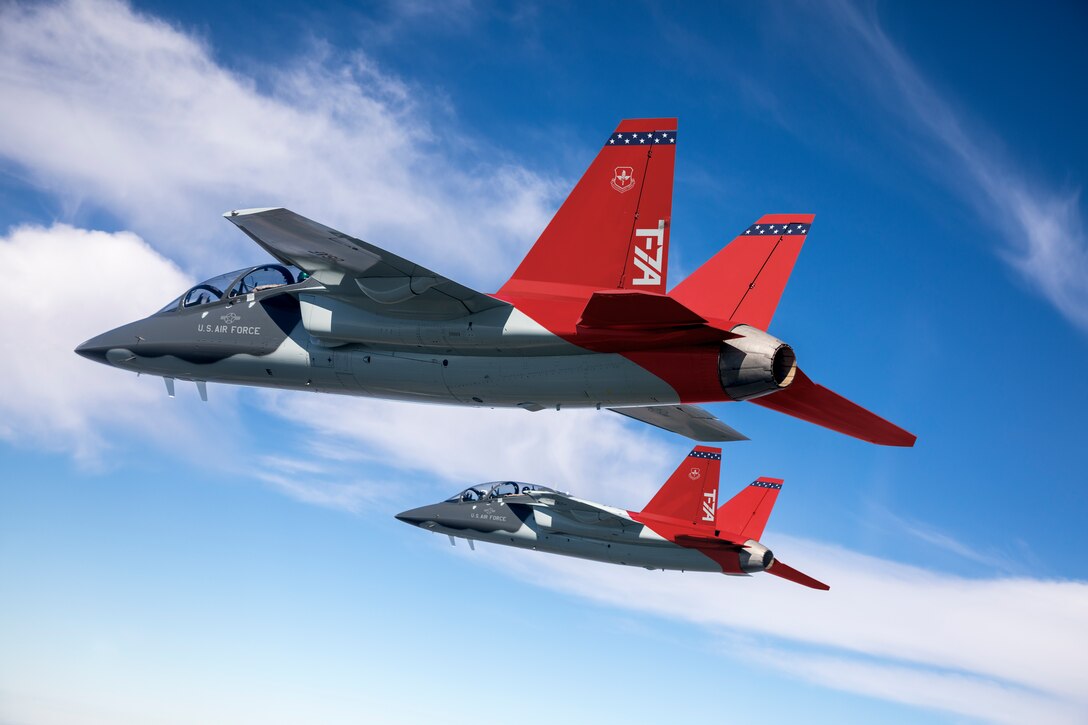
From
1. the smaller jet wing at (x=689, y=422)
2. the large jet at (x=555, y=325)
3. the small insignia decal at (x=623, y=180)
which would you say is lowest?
the large jet at (x=555, y=325)

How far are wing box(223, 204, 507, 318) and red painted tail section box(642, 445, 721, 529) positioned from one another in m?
21.3

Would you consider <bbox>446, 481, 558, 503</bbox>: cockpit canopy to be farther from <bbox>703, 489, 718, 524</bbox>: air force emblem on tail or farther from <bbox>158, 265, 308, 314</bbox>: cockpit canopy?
<bbox>158, 265, 308, 314</bbox>: cockpit canopy

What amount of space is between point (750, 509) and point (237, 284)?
24.1 metres

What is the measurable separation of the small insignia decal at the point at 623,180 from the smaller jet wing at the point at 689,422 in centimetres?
634

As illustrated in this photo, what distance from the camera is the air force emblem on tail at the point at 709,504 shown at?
3494cm

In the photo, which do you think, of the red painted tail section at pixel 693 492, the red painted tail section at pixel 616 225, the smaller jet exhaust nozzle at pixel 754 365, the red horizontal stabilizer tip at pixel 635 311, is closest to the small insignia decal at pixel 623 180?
the red painted tail section at pixel 616 225

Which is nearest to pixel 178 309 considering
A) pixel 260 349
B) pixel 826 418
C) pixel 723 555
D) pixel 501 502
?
pixel 260 349

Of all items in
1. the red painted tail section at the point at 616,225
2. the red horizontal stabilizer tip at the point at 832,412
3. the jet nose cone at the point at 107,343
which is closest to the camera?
the red painted tail section at the point at 616,225

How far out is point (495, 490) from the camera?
35.6 m

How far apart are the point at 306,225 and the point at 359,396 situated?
15.2ft

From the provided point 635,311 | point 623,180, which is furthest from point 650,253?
point 635,311

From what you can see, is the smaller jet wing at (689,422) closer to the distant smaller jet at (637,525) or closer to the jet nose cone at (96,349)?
the jet nose cone at (96,349)

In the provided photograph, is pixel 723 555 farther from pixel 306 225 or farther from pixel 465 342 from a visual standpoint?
pixel 306 225

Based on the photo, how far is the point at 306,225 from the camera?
47.1 ft
